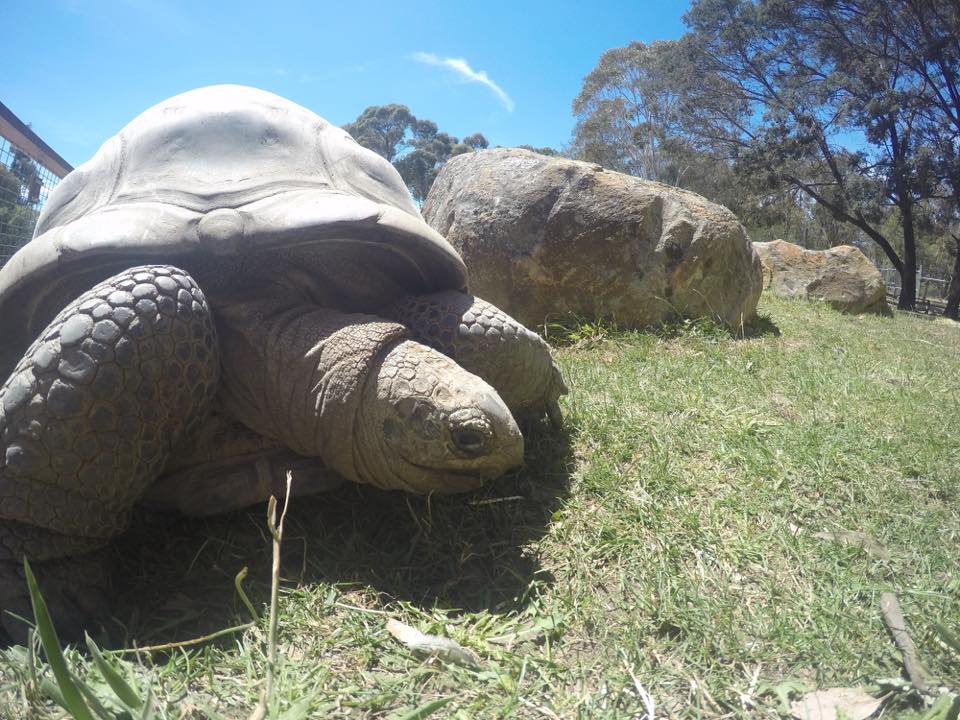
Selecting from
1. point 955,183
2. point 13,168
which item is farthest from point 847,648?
point 955,183

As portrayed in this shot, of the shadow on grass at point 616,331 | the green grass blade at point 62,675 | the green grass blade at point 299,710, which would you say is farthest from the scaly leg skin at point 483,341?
the shadow on grass at point 616,331

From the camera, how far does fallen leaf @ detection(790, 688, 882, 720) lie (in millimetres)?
1294

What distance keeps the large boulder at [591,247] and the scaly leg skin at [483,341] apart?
2006mm

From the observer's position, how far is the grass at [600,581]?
139cm

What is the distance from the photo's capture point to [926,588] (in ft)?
5.43

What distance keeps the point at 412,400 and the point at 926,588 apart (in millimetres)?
1333

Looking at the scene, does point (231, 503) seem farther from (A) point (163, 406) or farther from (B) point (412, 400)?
(B) point (412, 400)

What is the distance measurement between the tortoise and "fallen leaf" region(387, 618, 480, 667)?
397 mm

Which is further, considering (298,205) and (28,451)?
(298,205)

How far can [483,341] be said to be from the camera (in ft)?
7.68

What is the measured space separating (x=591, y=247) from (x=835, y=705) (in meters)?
3.45

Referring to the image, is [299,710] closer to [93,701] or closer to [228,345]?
[93,701]

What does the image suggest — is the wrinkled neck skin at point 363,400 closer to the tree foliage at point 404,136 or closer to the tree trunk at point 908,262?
the tree foliage at point 404,136

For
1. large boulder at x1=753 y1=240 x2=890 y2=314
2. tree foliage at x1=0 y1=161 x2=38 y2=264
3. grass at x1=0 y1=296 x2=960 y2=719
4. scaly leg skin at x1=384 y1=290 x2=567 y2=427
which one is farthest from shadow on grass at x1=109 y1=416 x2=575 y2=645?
large boulder at x1=753 y1=240 x2=890 y2=314
